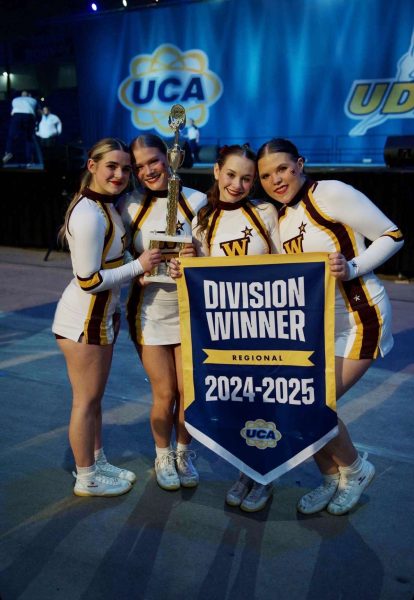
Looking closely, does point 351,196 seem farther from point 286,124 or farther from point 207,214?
point 286,124

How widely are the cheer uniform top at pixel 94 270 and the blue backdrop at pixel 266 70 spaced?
514 inches

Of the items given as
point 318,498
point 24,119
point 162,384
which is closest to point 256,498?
point 318,498

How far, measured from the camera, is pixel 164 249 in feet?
9.53

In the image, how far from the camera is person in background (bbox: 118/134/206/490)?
3.00 metres

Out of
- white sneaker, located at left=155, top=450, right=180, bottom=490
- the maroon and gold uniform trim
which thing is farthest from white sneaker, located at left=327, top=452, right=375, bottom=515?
white sneaker, located at left=155, top=450, right=180, bottom=490

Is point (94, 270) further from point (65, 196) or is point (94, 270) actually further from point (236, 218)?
point (65, 196)

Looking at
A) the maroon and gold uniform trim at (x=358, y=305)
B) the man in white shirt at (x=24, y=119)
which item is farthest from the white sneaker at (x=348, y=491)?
the man in white shirt at (x=24, y=119)

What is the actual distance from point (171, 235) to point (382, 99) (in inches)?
523

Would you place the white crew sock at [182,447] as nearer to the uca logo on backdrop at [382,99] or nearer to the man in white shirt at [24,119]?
the uca logo on backdrop at [382,99]

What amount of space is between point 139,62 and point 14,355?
14.4 m

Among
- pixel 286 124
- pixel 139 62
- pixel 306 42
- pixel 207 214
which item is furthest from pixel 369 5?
pixel 207 214

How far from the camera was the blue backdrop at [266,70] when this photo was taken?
48.5ft

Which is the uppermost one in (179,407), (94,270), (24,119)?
Answer: (24,119)

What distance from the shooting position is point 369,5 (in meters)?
14.6
